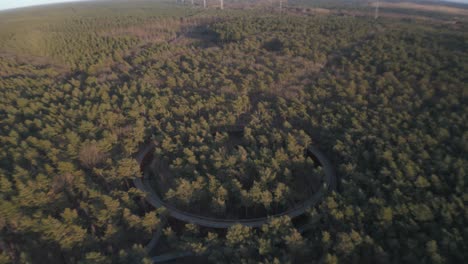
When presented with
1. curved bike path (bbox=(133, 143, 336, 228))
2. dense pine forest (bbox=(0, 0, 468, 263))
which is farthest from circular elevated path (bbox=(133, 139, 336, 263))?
dense pine forest (bbox=(0, 0, 468, 263))

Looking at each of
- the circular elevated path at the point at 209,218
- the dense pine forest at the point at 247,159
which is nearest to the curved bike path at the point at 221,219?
the circular elevated path at the point at 209,218

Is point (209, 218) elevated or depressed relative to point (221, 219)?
elevated

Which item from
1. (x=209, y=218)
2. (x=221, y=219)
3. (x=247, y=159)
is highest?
(x=247, y=159)

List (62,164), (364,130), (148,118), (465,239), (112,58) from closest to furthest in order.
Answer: (465,239), (62,164), (364,130), (148,118), (112,58)

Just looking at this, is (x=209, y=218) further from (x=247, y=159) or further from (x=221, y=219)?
(x=247, y=159)

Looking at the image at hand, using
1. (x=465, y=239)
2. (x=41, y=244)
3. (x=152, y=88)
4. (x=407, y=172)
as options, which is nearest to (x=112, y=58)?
(x=152, y=88)

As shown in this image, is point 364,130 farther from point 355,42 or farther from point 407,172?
point 355,42

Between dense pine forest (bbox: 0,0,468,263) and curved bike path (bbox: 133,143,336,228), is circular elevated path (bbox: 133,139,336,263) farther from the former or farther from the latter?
dense pine forest (bbox: 0,0,468,263)

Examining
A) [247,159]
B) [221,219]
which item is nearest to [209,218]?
[221,219]

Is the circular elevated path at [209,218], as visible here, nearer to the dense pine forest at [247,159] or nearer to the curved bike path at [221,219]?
the curved bike path at [221,219]
